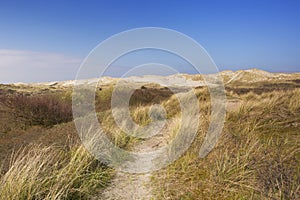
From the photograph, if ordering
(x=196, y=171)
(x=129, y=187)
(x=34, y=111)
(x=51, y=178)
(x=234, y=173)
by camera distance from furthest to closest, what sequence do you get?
1. (x=34, y=111)
2. (x=196, y=171)
3. (x=129, y=187)
4. (x=234, y=173)
5. (x=51, y=178)

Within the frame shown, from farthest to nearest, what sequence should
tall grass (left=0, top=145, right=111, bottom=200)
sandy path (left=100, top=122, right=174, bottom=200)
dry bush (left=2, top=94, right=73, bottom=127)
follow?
dry bush (left=2, top=94, right=73, bottom=127) → sandy path (left=100, top=122, right=174, bottom=200) → tall grass (left=0, top=145, right=111, bottom=200)

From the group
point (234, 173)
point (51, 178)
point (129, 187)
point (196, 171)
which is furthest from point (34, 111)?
point (234, 173)

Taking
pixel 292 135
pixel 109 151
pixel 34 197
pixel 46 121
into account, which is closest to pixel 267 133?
pixel 292 135

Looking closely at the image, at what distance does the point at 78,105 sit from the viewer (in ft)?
54.4

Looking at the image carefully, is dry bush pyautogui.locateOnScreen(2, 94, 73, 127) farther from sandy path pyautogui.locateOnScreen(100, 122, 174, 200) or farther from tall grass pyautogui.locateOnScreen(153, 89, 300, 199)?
tall grass pyautogui.locateOnScreen(153, 89, 300, 199)

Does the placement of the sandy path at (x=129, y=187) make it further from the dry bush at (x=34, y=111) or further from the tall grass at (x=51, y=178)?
the dry bush at (x=34, y=111)

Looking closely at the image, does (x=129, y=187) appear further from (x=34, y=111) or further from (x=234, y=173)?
(x=34, y=111)

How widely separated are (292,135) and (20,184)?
5.24 m

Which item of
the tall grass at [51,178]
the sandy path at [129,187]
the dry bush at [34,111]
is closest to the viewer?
the tall grass at [51,178]

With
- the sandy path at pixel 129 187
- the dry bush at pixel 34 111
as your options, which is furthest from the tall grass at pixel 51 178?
the dry bush at pixel 34 111

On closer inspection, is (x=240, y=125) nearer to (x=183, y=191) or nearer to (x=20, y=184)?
(x=183, y=191)

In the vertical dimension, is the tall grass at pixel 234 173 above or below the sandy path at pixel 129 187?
above

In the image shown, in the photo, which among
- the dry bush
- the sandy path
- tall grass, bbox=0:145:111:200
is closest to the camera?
tall grass, bbox=0:145:111:200

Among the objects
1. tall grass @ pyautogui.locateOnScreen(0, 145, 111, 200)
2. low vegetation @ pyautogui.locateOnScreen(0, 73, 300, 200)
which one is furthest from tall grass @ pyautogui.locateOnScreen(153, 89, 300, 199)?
tall grass @ pyautogui.locateOnScreen(0, 145, 111, 200)
